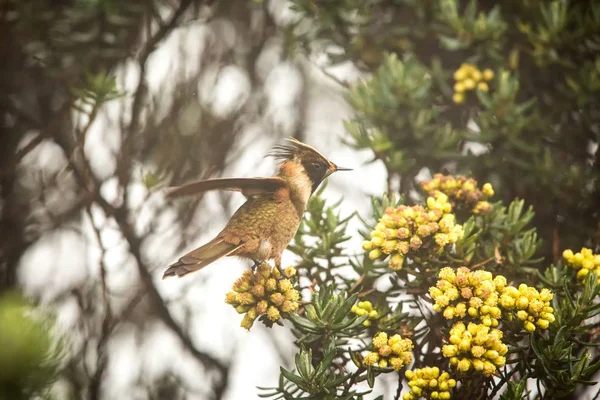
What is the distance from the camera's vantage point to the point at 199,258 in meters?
1.00

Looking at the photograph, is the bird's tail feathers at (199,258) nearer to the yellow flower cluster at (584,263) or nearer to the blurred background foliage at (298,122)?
the blurred background foliage at (298,122)

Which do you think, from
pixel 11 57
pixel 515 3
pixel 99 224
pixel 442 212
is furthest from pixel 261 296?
pixel 515 3

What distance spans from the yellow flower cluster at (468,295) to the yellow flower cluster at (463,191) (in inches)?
8.2

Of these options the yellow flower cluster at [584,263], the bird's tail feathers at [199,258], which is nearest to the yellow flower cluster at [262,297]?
the bird's tail feathers at [199,258]

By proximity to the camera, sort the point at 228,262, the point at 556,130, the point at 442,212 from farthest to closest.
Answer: the point at 556,130 → the point at 228,262 → the point at 442,212

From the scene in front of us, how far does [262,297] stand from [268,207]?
187 mm

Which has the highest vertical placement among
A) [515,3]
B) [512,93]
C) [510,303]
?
[515,3]

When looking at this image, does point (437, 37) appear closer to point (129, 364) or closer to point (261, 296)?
point (261, 296)

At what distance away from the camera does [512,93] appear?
1.23 m

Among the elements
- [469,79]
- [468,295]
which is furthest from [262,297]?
[469,79]

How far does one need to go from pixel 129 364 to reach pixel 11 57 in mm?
707

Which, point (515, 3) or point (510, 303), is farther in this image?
point (515, 3)

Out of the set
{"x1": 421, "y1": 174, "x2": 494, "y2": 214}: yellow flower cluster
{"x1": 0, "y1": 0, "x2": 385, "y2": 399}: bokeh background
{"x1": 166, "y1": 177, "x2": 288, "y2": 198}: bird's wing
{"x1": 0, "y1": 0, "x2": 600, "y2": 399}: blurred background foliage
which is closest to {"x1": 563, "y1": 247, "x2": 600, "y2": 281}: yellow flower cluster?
{"x1": 0, "y1": 0, "x2": 600, "y2": 399}: blurred background foliage

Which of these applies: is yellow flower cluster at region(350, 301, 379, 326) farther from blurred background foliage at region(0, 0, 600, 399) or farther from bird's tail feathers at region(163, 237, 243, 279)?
bird's tail feathers at region(163, 237, 243, 279)
